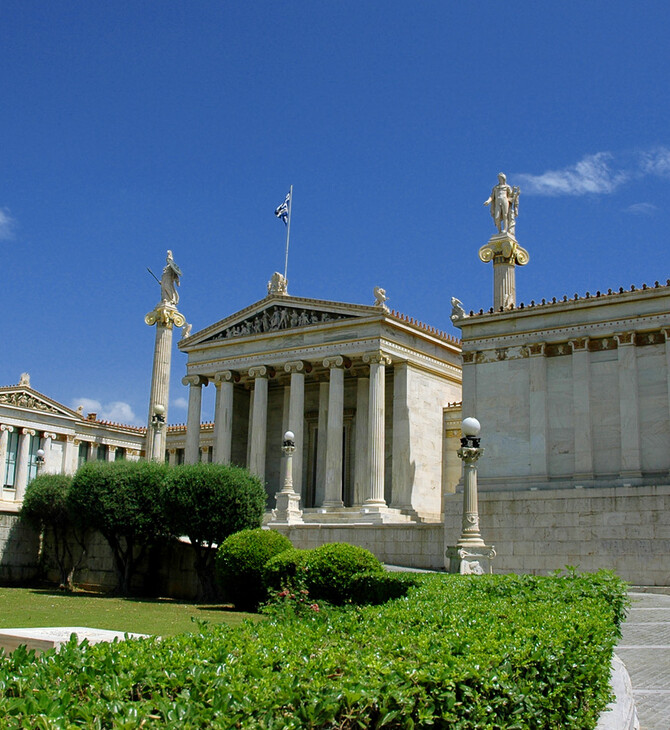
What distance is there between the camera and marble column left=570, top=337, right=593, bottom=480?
107 feet

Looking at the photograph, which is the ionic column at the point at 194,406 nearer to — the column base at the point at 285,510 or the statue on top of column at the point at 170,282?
the statue on top of column at the point at 170,282

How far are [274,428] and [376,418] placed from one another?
34.0ft

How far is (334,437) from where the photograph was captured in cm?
4303

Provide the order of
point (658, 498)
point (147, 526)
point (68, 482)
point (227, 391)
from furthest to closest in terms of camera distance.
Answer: point (227, 391) → point (68, 482) → point (147, 526) → point (658, 498)

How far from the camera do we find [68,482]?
3453 cm

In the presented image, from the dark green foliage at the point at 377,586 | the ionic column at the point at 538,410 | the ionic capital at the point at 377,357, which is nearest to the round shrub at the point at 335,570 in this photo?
the dark green foliage at the point at 377,586

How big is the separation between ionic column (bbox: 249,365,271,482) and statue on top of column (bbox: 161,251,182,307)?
373 inches

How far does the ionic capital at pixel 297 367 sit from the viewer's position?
4500 cm

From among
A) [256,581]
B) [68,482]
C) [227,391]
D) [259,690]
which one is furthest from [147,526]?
[259,690]

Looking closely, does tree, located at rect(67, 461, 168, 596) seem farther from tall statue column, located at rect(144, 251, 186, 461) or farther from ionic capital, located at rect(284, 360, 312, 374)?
tall statue column, located at rect(144, 251, 186, 461)

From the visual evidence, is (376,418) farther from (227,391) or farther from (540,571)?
(540,571)

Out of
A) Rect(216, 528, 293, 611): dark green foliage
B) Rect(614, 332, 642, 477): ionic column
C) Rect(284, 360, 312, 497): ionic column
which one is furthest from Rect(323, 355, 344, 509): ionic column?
Rect(216, 528, 293, 611): dark green foliage

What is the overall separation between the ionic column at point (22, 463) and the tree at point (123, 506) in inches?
1153

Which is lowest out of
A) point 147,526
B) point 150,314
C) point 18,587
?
point 18,587
